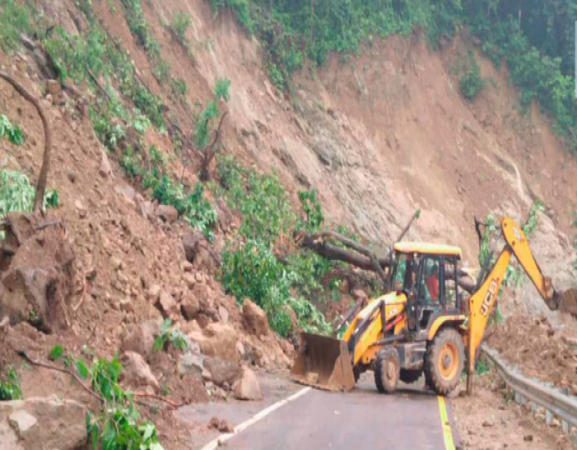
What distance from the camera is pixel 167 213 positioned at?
21188mm

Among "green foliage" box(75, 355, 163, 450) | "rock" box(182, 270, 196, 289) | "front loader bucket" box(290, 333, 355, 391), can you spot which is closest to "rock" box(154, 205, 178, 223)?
"rock" box(182, 270, 196, 289)

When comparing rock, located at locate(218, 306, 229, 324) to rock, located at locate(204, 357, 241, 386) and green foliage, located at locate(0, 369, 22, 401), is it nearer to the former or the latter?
rock, located at locate(204, 357, 241, 386)

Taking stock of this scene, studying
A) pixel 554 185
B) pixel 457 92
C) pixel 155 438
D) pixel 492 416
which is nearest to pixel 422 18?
pixel 457 92

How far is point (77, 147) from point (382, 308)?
7.15m

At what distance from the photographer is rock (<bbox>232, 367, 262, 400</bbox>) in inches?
563

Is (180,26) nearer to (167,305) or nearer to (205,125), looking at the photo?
(205,125)

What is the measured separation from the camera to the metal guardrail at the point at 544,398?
10.9m

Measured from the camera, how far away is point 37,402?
8.16 m

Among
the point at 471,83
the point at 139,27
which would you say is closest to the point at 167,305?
the point at 139,27

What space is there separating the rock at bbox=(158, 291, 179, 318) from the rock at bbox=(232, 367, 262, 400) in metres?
2.73

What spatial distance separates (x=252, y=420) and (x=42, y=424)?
4611 mm

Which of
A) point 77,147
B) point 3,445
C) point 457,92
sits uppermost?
→ point 457,92

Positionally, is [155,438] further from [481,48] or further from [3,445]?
[481,48]

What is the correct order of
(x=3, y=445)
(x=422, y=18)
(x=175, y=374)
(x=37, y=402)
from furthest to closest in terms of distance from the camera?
(x=422, y=18)
(x=175, y=374)
(x=37, y=402)
(x=3, y=445)
